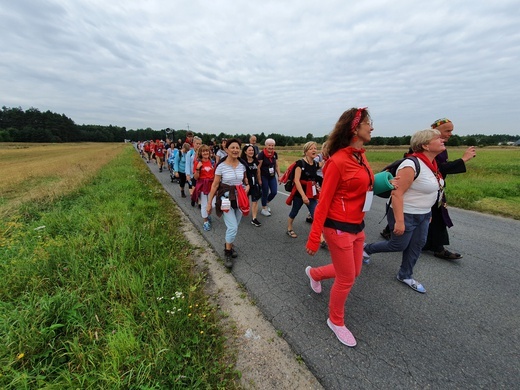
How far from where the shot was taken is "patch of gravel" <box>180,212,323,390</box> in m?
1.77

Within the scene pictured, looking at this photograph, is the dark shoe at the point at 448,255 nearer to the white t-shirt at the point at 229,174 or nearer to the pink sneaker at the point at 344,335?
the pink sneaker at the point at 344,335

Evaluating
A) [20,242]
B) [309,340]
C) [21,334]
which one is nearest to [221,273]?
[309,340]

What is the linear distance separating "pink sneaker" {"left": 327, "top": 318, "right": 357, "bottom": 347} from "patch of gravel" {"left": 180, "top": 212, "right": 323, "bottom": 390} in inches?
17.9

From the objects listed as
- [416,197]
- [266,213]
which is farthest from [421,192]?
[266,213]

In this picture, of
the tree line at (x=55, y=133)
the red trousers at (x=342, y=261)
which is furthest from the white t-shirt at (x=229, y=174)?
the tree line at (x=55, y=133)

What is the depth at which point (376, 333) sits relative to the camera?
220 centimetres

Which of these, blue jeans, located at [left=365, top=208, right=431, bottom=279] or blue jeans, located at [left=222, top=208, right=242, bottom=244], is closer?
blue jeans, located at [left=365, top=208, right=431, bottom=279]

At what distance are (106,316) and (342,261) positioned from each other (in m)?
2.39

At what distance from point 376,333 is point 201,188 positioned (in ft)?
13.3

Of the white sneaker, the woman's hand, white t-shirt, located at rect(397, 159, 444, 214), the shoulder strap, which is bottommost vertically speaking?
the white sneaker

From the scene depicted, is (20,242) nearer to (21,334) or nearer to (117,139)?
(21,334)

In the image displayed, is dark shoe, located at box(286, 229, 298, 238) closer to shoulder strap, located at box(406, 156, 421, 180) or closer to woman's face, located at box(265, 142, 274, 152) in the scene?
woman's face, located at box(265, 142, 274, 152)

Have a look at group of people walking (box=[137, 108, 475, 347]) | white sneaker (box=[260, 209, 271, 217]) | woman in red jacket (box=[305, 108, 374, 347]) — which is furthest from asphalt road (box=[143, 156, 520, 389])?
white sneaker (box=[260, 209, 271, 217])

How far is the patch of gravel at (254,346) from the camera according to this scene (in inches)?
69.8
